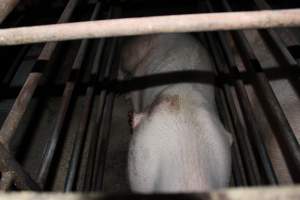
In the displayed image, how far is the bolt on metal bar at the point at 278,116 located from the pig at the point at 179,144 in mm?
404

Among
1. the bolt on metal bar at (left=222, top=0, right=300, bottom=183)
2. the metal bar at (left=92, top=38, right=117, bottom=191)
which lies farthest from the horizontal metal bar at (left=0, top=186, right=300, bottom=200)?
the metal bar at (left=92, top=38, right=117, bottom=191)

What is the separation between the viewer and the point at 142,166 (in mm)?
2432

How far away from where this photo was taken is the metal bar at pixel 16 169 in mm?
1682

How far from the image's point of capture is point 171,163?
7.57ft

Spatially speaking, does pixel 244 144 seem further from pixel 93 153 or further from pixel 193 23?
pixel 193 23

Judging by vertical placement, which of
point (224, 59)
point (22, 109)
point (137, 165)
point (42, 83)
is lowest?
point (42, 83)

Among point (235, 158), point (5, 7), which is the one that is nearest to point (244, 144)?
point (235, 158)

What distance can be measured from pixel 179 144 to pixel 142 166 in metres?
0.31

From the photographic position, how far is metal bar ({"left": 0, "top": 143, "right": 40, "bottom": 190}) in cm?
168

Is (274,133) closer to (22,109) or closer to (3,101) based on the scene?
(22,109)

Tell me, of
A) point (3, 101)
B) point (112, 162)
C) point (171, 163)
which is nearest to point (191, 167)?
point (171, 163)

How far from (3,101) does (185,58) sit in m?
2.43

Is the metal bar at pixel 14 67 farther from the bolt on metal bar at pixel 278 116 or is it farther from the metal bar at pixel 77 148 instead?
the bolt on metal bar at pixel 278 116

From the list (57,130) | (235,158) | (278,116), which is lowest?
(235,158)
